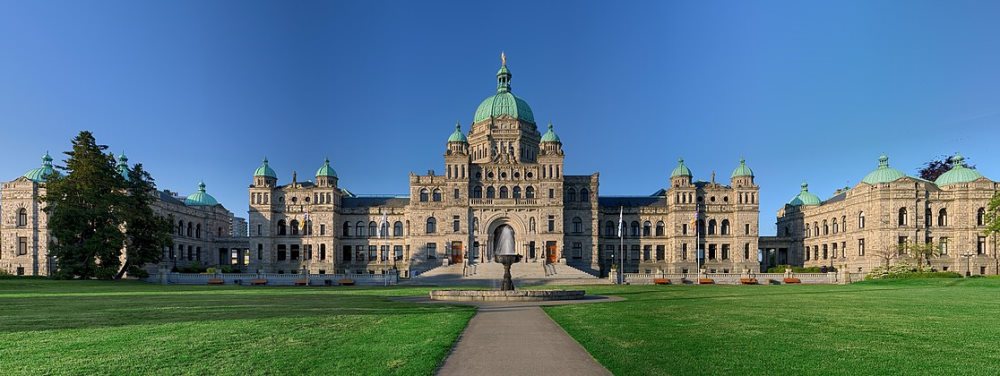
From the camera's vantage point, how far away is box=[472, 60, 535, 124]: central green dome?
84.1 metres

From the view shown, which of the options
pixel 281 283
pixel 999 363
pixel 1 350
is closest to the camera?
pixel 999 363

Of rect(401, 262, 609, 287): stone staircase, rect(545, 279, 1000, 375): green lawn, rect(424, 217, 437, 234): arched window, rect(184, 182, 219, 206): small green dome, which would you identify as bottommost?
rect(401, 262, 609, 287): stone staircase

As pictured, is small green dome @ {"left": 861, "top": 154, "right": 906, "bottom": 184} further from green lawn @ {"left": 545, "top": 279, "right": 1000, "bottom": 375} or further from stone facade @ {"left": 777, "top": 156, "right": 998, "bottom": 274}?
green lawn @ {"left": 545, "top": 279, "right": 1000, "bottom": 375}

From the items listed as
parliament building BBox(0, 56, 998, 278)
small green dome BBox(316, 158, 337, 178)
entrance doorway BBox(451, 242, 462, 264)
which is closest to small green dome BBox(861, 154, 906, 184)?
parliament building BBox(0, 56, 998, 278)

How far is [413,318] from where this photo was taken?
20000 mm

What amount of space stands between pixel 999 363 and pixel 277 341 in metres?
15.5

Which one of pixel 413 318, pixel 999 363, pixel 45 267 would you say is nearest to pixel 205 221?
pixel 45 267

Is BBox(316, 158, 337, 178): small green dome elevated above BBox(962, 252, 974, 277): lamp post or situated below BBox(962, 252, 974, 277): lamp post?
above

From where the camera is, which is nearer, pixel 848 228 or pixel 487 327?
pixel 487 327

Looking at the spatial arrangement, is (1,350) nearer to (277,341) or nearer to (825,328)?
(277,341)

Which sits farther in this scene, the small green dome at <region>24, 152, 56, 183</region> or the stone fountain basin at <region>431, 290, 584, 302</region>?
the small green dome at <region>24, 152, 56, 183</region>

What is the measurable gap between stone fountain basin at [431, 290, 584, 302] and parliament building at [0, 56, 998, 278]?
134 ft

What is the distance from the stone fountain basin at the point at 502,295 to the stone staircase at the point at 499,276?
22.9 metres

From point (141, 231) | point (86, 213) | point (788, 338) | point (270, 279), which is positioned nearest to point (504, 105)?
point (270, 279)
